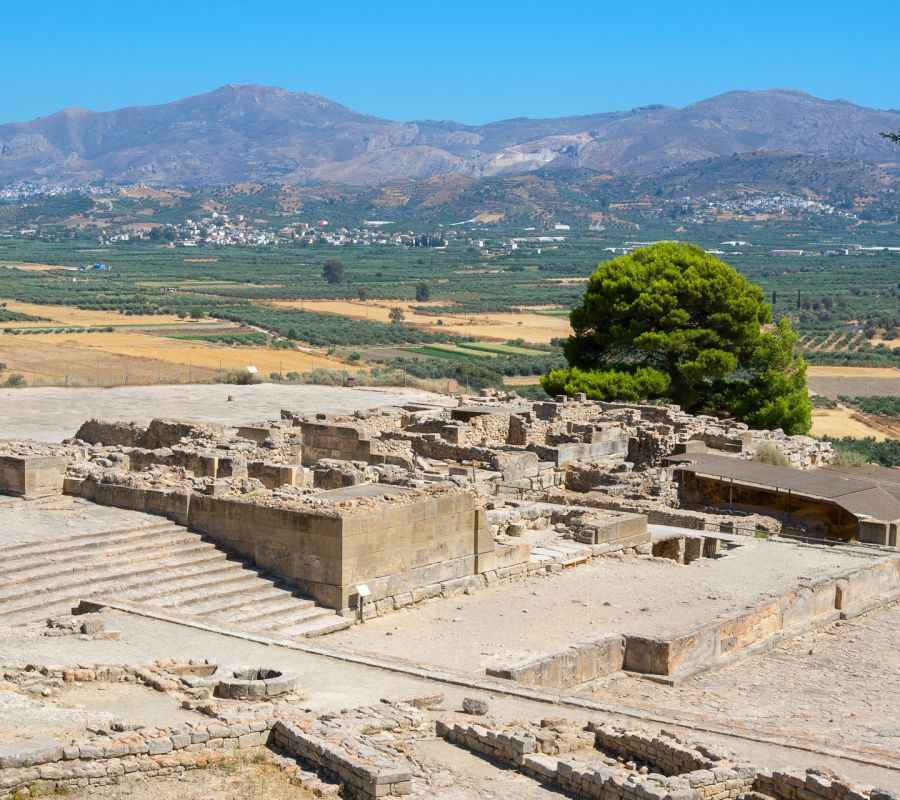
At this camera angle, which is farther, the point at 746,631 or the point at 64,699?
the point at 746,631

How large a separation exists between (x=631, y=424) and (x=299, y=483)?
10758 millimetres

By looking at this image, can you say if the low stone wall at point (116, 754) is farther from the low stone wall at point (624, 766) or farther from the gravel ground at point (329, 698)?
the low stone wall at point (624, 766)

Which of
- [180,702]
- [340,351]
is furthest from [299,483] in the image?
[340,351]

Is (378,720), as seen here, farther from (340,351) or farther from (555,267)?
(555,267)

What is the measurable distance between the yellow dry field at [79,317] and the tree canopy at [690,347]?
4682cm

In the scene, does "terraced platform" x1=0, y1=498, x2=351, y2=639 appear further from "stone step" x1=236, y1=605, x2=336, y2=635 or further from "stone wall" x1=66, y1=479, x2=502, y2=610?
"stone wall" x1=66, y1=479, x2=502, y2=610

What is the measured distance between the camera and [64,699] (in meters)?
12.7

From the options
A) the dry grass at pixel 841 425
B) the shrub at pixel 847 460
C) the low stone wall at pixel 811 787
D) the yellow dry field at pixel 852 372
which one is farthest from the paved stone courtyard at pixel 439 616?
the yellow dry field at pixel 852 372

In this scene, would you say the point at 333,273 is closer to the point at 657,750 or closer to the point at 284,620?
the point at 284,620

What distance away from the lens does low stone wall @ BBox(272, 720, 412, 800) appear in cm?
1078

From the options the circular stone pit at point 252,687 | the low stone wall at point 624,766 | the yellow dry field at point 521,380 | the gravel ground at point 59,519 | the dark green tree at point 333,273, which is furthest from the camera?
the dark green tree at point 333,273

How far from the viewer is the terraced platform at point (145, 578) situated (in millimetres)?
16359

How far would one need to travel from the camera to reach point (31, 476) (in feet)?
66.2

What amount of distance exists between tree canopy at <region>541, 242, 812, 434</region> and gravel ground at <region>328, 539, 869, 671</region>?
13315mm
